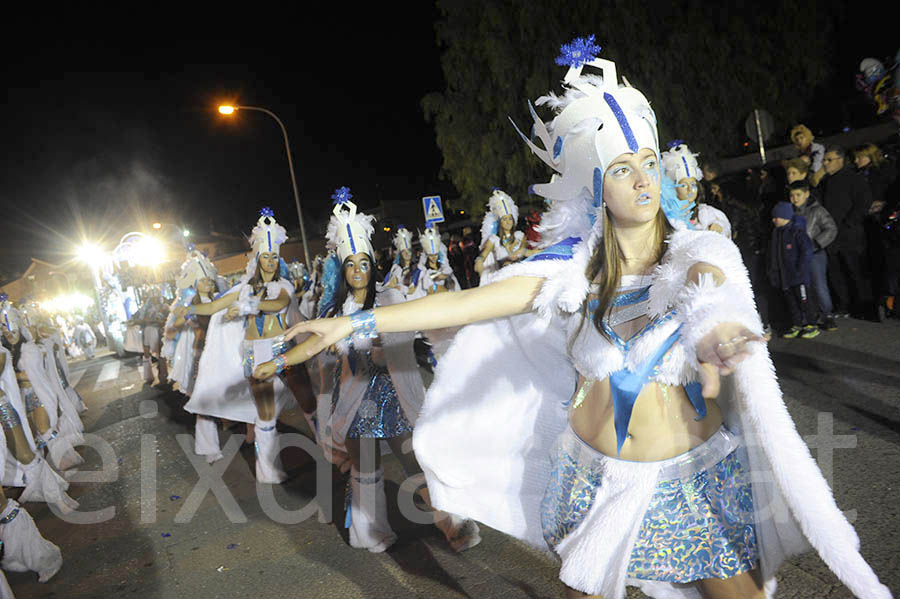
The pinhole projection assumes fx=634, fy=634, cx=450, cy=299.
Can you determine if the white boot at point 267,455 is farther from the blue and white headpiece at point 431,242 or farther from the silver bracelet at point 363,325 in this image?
the blue and white headpiece at point 431,242

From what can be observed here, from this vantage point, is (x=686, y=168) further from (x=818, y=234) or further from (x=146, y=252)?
(x=146, y=252)

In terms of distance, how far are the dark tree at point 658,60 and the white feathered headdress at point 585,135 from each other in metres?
15.7

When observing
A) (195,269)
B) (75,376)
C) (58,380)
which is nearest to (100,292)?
(75,376)

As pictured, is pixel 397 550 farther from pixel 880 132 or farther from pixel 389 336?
pixel 880 132

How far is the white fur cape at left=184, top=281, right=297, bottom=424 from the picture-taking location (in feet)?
21.8

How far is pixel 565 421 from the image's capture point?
7.39ft

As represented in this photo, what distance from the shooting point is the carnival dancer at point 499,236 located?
1006 centimetres

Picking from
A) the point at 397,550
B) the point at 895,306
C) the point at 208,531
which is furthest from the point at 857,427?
the point at 208,531

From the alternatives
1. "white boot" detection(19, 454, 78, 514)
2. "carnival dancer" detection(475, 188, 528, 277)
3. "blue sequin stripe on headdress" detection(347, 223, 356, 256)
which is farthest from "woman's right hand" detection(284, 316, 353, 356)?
"carnival dancer" detection(475, 188, 528, 277)

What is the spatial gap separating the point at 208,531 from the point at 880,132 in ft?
46.5

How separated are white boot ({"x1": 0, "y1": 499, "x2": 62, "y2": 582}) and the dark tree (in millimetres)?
15616

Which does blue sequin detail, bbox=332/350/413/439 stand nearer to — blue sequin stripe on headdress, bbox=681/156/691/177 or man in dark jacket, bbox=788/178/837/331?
blue sequin stripe on headdress, bbox=681/156/691/177

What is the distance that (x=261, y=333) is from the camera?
6.11m

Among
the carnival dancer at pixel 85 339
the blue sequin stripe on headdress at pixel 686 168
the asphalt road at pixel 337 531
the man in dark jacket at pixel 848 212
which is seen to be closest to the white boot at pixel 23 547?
the asphalt road at pixel 337 531
